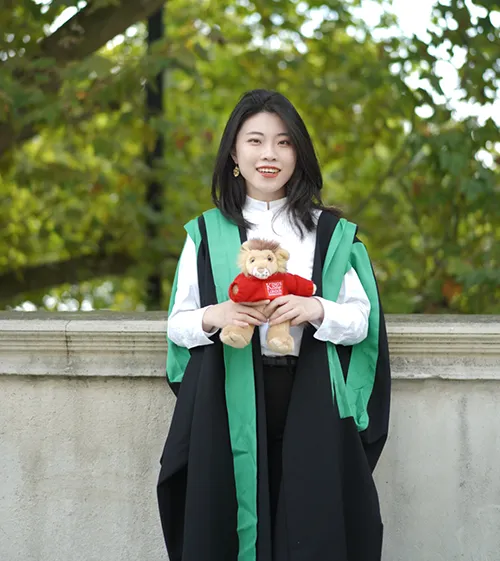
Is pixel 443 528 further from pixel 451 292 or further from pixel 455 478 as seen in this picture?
pixel 451 292

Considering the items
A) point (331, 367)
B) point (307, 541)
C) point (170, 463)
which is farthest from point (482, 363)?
point (170, 463)

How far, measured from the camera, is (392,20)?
18.9 feet

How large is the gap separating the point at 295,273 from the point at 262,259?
275 mm

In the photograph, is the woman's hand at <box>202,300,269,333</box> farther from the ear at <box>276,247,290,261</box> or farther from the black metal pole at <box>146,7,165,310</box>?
the black metal pole at <box>146,7,165,310</box>

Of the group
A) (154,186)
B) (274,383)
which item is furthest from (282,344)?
(154,186)

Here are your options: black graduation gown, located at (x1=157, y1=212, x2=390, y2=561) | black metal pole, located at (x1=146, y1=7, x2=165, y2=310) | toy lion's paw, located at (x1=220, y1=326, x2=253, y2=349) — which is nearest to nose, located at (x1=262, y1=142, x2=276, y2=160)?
black graduation gown, located at (x1=157, y1=212, x2=390, y2=561)

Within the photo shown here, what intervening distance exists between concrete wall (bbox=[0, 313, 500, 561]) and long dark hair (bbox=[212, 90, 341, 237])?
492 millimetres

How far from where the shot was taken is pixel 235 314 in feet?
7.18

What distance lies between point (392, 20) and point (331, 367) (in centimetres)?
397

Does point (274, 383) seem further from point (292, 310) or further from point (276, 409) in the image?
point (292, 310)

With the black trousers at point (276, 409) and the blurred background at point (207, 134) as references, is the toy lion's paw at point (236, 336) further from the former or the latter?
the blurred background at point (207, 134)

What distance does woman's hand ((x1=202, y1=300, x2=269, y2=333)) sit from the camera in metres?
2.17

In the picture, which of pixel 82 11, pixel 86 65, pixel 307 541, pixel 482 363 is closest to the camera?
pixel 307 541

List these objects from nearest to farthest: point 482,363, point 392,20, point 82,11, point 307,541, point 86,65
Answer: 1. point 307,541
2. point 482,363
3. point 86,65
4. point 82,11
5. point 392,20
